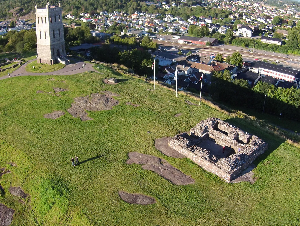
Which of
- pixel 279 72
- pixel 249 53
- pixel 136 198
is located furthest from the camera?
pixel 249 53

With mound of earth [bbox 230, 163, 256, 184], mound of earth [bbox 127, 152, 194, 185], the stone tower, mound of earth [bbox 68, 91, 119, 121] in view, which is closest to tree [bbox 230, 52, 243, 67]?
the stone tower

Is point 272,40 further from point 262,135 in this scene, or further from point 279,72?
point 262,135

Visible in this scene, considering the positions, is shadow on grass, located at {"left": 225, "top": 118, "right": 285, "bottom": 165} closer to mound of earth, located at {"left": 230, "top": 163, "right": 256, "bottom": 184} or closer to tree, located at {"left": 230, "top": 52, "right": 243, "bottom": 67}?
mound of earth, located at {"left": 230, "top": 163, "right": 256, "bottom": 184}

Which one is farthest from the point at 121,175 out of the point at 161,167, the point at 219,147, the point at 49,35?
the point at 49,35

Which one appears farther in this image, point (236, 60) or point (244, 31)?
point (244, 31)

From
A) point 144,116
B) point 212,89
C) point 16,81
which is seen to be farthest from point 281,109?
point 16,81

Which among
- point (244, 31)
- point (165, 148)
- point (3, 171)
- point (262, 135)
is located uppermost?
point (244, 31)

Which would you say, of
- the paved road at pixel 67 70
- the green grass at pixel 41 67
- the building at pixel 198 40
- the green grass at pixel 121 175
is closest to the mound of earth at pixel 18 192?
the green grass at pixel 121 175

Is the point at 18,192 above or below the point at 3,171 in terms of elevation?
below
